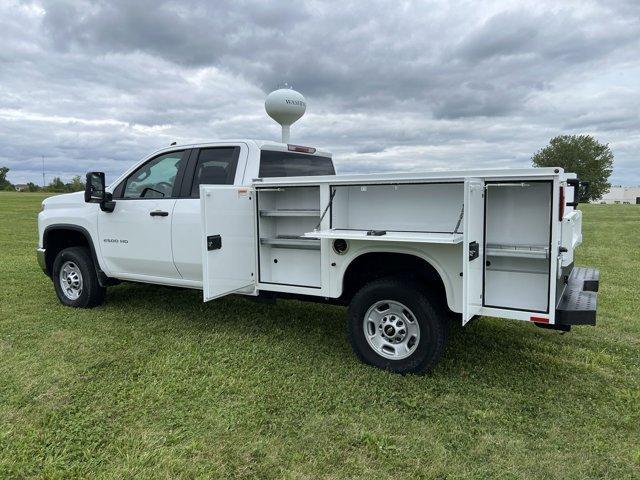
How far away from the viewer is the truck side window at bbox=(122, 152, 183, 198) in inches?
217

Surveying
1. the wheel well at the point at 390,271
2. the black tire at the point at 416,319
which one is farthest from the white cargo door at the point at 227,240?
the black tire at the point at 416,319

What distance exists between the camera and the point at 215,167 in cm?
525

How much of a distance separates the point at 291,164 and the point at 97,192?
212 centimetres

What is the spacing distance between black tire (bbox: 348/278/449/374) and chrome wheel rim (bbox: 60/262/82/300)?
3767 mm

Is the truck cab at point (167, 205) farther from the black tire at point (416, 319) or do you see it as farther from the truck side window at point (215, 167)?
the black tire at point (416, 319)

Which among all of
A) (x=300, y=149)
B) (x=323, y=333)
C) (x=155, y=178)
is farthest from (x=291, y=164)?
(x=323, y=333)

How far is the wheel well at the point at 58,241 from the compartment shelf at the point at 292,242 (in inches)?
109

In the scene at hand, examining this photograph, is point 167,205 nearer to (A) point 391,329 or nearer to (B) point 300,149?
(B) point 300,149

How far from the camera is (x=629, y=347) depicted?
16.3 ft

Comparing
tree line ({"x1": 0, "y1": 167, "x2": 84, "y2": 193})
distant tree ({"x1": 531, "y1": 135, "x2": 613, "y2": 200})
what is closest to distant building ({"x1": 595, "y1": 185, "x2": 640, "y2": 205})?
distant tree ({"x1": 531, "y1": 135, "x2": 613, "y2": 200})

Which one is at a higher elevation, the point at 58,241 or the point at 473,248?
the point at 473,248

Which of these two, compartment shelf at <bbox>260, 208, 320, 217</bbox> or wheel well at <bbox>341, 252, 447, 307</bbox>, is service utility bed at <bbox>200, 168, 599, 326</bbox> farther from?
wheel well at <bbox>341, 252, 447, 307</bbox>

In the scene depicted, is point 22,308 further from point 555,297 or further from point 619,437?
point 619,437

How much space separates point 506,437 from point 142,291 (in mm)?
5493
